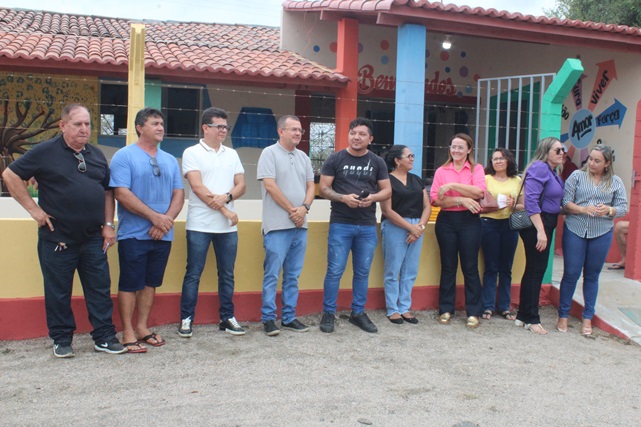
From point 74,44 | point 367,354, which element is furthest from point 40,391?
point 74,44

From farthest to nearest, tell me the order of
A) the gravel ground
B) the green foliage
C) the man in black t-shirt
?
1. the green foliage
2. the man in black t-shirt
3. the gravel ground

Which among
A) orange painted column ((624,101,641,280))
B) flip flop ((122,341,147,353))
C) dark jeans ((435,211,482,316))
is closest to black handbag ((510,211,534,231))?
dark jeans ((435,211,482,316))

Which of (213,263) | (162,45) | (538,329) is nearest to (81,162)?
(213,263)

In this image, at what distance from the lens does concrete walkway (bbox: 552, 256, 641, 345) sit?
544cm

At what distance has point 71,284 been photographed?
4.17 m

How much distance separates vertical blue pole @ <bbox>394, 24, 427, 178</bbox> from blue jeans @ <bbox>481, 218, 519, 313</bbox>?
2.32m

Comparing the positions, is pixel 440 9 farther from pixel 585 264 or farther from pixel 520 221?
pixel 585 264

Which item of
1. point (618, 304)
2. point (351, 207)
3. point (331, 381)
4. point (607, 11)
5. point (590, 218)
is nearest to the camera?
point (331, 381)

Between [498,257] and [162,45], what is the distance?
24.5 feet

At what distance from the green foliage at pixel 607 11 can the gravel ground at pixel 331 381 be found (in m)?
14.2

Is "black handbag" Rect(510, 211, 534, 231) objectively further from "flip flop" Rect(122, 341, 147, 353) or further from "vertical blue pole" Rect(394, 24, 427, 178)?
"flip flop" Rect(122, 341, 147, 353)

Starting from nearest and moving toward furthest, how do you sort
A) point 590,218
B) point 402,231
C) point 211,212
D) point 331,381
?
1. point 331,381
2. point 211,212
3. point 590,218
4. point 402,231

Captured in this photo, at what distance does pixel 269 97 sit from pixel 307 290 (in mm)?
6363

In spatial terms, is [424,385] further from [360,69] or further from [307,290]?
[360,69]
